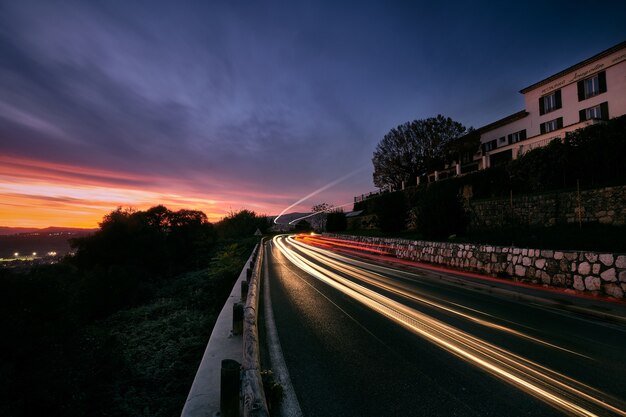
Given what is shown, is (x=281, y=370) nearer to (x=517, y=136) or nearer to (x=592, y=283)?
(x=592, y=283)

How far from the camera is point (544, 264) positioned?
10.8m

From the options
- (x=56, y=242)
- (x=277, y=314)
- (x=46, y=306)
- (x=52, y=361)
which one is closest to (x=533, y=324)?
(x=277, y=314)

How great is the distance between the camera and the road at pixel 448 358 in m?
3.52

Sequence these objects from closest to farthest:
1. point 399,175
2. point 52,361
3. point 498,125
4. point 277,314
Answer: point 52,361, point 277,314, point 498,125, point 399,175

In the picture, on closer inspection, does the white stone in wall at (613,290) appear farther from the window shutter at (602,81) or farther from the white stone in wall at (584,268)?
the window shutter at (602,81)

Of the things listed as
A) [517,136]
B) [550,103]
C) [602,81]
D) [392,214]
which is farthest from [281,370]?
[517,136]

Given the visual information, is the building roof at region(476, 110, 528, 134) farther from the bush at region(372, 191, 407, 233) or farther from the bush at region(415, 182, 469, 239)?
the bush at region(415, 182, 469, 239)

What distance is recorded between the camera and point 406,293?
9992 mm

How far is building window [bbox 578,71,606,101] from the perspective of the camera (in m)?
29.8

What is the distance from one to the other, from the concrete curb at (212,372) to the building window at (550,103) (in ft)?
144

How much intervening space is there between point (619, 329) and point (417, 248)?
41.4ft

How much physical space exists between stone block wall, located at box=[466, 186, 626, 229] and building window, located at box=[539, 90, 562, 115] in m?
23.2

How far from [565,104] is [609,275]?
34.8m

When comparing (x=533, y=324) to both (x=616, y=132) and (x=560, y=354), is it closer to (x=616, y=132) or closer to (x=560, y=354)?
(x=560, y=354)
